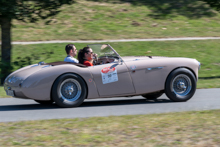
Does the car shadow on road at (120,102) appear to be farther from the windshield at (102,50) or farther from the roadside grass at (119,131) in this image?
the roadside grass at (119,131)

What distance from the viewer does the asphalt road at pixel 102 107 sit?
21.3ft

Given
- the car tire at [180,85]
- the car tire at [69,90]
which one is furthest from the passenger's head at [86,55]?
the car tire at [180,85]

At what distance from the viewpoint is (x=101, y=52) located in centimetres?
791

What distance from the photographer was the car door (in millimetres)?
7277

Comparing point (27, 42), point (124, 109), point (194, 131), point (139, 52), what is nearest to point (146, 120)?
point (194, 131)

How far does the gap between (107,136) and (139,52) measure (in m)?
12.1

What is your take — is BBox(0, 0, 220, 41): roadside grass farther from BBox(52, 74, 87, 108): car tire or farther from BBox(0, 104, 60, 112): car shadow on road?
BBox(52, 74, 87, 108): car tire

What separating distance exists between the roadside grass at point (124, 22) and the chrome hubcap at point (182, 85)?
1107 centimetres

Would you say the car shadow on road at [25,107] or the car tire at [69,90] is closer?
the car tire at [69,90]

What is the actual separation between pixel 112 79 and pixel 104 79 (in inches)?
6.7

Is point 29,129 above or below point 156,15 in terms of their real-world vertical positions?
below

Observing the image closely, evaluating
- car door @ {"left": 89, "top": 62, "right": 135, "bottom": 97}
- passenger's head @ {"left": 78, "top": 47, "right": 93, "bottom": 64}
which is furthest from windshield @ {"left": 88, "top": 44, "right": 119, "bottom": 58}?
car door @ {"left": 89, "top": 62, "right": 135, "bottom": 97}

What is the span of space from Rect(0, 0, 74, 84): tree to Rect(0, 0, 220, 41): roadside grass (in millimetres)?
5509

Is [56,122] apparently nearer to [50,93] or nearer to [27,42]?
[50,93]
